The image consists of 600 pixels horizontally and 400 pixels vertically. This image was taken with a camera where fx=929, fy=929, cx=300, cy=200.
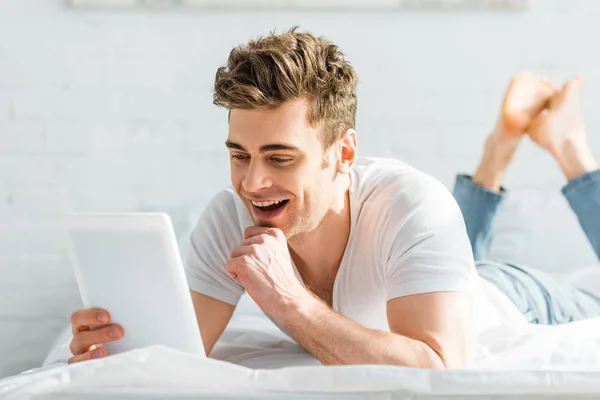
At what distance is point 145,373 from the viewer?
1161 millimetres

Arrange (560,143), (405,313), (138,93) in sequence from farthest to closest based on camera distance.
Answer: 1. (138,93)
2. (560,143)
3. (405,313)

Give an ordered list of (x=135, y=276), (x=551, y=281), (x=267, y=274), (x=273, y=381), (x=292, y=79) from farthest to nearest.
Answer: (x=551, y=281)
(x=292, y=79)
(x=267, y=274)
(x=135, y=276)
(x=273, y=381)

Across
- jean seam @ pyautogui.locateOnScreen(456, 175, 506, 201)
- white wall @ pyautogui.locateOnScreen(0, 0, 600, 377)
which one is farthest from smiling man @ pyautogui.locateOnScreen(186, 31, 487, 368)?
white wall @ pyautogui.locateOnScreen(0, 0, 600, 377)

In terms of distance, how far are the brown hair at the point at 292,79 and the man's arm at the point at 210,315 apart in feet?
1.29

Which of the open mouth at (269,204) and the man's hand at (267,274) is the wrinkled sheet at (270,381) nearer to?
the man's hand at (267,274)

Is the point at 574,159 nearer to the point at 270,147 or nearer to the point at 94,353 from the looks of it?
the point at 270,147

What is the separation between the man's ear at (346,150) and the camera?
1660 mm

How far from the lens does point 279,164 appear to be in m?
1.55

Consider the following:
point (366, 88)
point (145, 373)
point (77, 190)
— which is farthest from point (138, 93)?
point (145, 373)

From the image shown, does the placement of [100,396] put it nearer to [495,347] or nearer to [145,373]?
[145,373]

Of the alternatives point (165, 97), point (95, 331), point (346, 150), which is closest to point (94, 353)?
point (95, 331)

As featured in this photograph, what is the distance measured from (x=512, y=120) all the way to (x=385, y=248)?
32.5 inches

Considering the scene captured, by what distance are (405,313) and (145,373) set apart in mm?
476

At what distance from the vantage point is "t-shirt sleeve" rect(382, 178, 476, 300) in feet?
4.82
